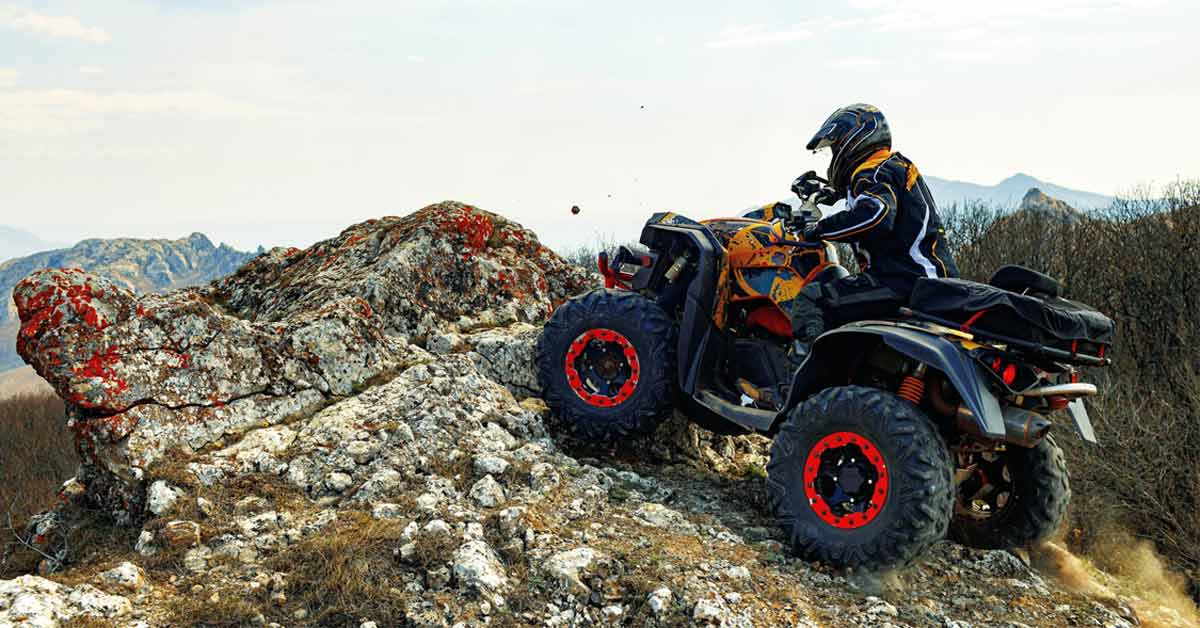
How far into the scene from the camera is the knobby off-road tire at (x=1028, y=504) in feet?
18.6

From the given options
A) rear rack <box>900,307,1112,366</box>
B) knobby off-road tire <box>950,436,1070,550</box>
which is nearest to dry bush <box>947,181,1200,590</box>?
knobby off-road tire <box>950,436,1070,550</box>

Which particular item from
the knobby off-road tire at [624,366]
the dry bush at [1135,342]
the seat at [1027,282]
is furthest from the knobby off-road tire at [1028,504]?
the knobby off-road tire at [624,366]

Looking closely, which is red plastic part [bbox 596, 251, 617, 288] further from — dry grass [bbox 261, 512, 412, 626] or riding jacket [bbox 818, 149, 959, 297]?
dry grass [bbox 261, 512, 412, 626]

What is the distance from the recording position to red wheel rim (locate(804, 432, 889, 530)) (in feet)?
16.6

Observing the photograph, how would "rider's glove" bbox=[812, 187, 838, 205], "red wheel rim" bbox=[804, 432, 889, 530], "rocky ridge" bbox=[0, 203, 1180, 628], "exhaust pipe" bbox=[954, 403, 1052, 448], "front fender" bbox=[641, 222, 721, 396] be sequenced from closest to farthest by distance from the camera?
"rocky ridge" bbox=[0, 203, 1180, 628] → "exhaust pipe" bbox=[954, 403, 1052, 448] → "red wheel rim" bbox=[804, 432, 889, 530] → "rider's glove" bbox=[812, 187, 838, 205] → "front fender" bbox=[641, 222, 721, 396]

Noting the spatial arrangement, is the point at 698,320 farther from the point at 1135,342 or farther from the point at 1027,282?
the point at 1135,342

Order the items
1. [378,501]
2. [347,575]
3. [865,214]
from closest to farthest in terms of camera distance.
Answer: [347,575] < [378,501] < [865,214]

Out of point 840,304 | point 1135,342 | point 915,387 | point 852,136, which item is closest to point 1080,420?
point 915,387

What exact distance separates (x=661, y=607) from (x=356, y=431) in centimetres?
250

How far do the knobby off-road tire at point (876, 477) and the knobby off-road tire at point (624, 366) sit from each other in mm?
1192

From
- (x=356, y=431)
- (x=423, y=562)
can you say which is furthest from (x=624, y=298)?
(x=423, y=562)

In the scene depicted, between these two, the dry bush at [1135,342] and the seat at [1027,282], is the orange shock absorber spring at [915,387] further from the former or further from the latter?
the dry bush at [1135,342]

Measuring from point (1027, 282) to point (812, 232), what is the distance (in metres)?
1.28

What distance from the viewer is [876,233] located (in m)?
5.71
